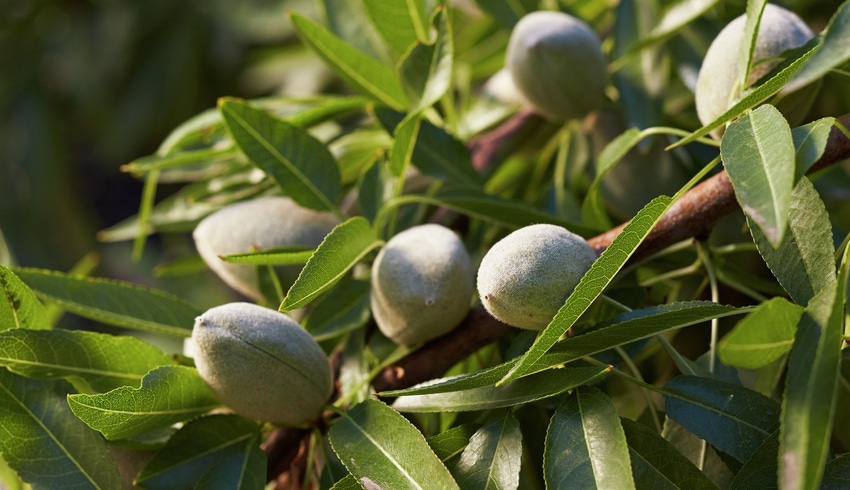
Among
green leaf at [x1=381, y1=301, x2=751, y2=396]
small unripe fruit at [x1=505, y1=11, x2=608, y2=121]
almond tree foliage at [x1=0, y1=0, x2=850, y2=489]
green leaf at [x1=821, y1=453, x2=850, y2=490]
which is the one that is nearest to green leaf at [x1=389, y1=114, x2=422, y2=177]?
almond tree foliage at [x1=0, y1=0, x2=850, y2=489]

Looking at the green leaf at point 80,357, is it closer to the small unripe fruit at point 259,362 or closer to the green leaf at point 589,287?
the small unripe fruit at point 259,362

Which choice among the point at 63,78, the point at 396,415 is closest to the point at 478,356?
the point at 396,415

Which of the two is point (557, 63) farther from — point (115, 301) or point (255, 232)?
point (115, 301)

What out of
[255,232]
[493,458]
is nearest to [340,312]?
[255,232]

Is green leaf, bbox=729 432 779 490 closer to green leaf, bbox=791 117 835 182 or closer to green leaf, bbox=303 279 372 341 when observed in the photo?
green leaf, bbox=791 117 835 182

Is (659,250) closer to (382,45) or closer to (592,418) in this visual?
(592,418)
